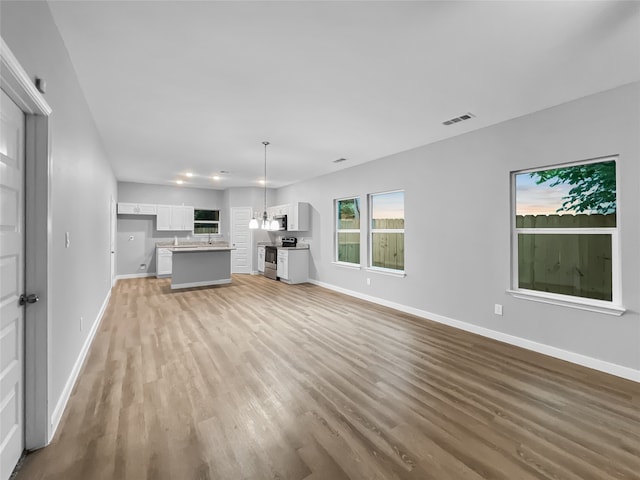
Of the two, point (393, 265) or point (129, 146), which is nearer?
point (129, 146)

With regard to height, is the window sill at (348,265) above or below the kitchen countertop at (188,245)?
below

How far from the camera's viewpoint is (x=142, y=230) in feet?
27.1

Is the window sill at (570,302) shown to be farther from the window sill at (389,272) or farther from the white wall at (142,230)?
the white wall at (142,230)

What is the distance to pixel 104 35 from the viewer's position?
→ 2104 mm

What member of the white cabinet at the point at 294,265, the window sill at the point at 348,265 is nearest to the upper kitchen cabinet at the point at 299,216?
the white cabinet at the point at 294,265

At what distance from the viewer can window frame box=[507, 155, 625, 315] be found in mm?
2787

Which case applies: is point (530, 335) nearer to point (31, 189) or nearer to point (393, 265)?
point (393, 265)

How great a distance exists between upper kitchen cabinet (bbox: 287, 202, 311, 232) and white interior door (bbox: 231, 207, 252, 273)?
2046mm

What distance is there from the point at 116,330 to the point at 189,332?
3.32 feet

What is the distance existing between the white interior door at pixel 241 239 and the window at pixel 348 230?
3517 mm

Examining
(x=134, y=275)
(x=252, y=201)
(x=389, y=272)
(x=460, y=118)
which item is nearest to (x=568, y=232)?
(x=460, y=118)

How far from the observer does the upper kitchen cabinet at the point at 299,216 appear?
24.3 feet

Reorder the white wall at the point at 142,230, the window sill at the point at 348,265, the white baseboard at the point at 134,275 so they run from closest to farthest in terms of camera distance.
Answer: the window sill at the point at 348,265
the white baseboard at the point at 134,275
the white wall at the point at 142,230

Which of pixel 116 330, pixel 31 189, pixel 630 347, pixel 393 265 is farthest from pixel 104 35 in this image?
pixel 630 347
